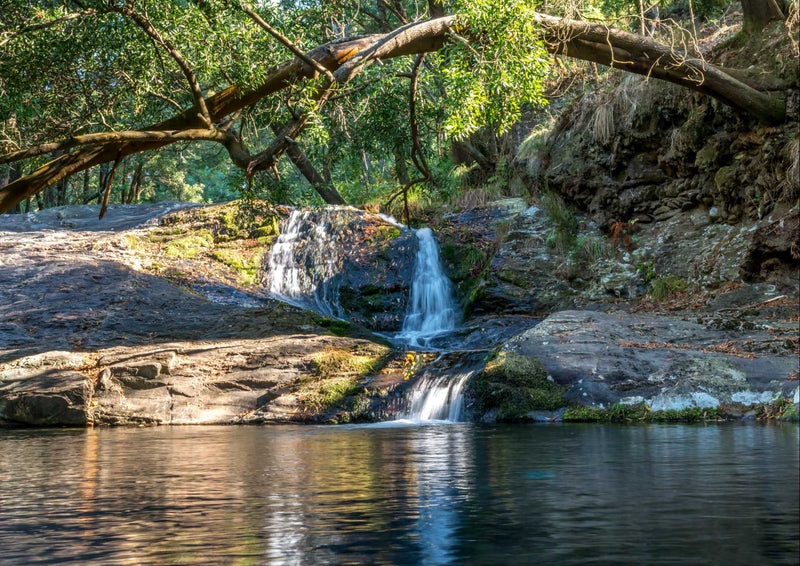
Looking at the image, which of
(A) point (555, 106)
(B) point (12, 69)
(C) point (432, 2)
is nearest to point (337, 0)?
(C) point (432, 2)

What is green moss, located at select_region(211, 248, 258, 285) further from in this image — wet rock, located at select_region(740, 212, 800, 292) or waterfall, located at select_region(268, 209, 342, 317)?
wet rock, located at select_region(740, 212, 800, 292)

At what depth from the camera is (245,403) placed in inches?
466

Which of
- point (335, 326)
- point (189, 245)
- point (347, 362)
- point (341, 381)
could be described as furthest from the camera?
point (189, 245)

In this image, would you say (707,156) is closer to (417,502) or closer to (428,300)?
(428,300)

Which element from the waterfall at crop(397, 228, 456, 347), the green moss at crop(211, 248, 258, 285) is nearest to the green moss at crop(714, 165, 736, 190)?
the waterfall at crop(397, 228, 456, 347)

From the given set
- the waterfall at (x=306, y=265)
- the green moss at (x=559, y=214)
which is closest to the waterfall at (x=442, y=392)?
the waterfall at (x=306, y=265)

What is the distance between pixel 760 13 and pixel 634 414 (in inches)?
432

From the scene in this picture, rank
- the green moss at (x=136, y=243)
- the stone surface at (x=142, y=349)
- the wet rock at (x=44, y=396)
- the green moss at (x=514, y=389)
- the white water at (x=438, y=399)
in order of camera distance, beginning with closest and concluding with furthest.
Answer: the green moss at (x=514, y=389)
the white water at (x=438, y=399)
the wet rock at (x=44, y=396)
the stone surface at (x=142, y=349)
the green moss at (x=136, y=243)

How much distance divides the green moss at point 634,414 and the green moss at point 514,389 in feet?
1.11

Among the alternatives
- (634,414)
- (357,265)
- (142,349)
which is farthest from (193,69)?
(357,265)

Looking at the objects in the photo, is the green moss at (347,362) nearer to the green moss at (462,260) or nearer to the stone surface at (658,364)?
the stone surface at (658,364)

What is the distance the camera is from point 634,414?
31.9 feet

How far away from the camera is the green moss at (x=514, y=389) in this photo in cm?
1040

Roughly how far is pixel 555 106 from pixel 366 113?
41.0ft
